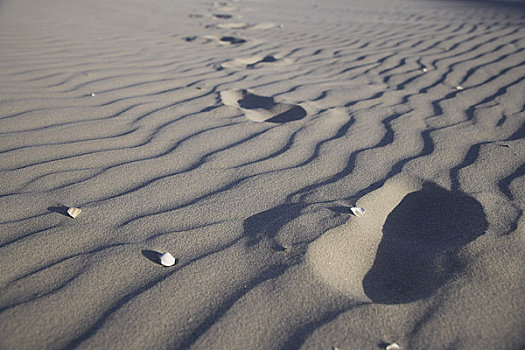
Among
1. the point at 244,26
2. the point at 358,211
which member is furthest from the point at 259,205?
the point at 244,26

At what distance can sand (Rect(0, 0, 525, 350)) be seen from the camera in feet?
3.43

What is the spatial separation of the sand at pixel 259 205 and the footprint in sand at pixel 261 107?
0.6 inches

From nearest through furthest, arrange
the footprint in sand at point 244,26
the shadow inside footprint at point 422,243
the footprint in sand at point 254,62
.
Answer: the shadow inside footprint at point 422,243, the footprint in sand at point 254,62, the footprint in sand at point 244,26

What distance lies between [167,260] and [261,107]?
1.65 metres

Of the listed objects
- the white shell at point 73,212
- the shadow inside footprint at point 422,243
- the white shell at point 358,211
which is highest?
the white shell at point 73,212

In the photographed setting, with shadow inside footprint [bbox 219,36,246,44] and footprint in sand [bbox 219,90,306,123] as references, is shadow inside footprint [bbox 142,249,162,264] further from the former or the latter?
shadow inside footprint [bbox 219,36,246,44]

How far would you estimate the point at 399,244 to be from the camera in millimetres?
1365

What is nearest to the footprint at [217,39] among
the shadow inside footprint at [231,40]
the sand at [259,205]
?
A: the shadow inside footprint at [231,40]

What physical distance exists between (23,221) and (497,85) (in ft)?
11.3

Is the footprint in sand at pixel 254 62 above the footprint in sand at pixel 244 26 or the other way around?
the other way around

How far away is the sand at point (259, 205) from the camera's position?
3.43 ft

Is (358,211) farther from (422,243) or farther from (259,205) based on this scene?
(259,205)

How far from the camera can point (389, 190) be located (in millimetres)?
1661

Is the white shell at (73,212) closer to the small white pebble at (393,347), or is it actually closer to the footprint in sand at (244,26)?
the small white pebble at (393,347)
